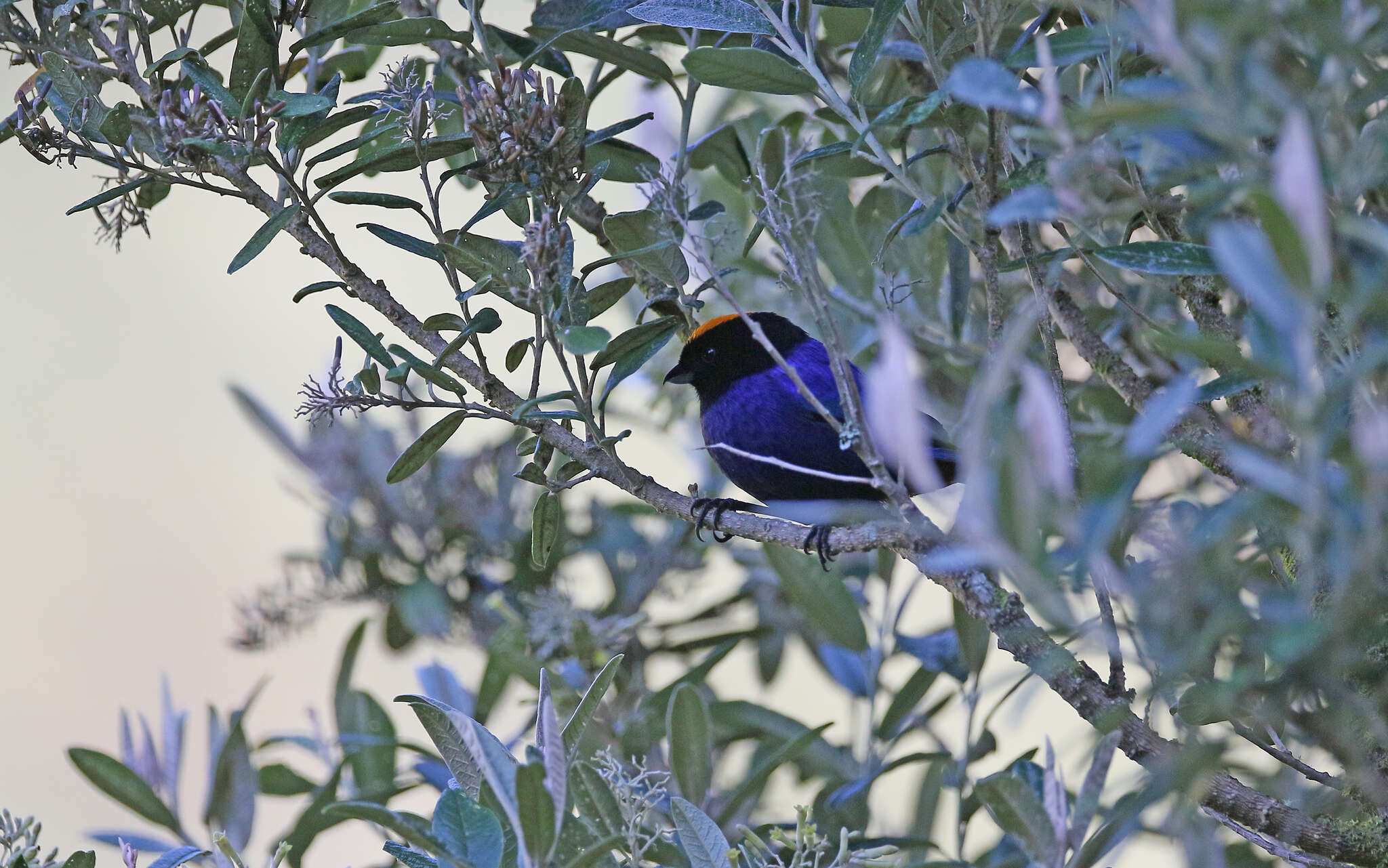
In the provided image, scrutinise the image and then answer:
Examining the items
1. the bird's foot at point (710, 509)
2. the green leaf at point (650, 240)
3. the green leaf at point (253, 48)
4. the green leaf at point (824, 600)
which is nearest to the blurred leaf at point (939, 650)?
the green leaf at point (824, 600)

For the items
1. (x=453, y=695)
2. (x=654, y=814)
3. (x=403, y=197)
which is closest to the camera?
(x=403, y=197)

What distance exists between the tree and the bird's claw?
53mm

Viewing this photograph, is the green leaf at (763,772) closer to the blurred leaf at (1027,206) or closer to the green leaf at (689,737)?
the green leaf at (689,737)

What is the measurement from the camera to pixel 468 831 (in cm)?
115

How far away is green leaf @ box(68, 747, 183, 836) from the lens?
1926mm

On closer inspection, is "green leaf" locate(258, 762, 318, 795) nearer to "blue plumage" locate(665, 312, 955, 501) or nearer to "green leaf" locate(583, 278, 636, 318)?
"blue plumage" locate(665, 312, 955, 501)

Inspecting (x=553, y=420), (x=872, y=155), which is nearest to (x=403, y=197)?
(x=553, y=420)

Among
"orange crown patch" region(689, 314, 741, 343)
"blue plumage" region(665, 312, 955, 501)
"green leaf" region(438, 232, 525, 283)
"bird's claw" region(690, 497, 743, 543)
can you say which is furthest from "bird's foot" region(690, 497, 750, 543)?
"orange crown patch" region(689, 314, 741, 343)

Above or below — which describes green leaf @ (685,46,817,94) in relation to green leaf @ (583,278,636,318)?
above

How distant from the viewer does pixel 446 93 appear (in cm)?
158

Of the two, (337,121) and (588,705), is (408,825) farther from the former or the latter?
(337,121)

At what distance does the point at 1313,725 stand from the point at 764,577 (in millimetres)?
1782

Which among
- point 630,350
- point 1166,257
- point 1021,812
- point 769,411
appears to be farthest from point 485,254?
point 769,411

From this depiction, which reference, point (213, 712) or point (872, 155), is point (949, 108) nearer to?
point (872, 155)
